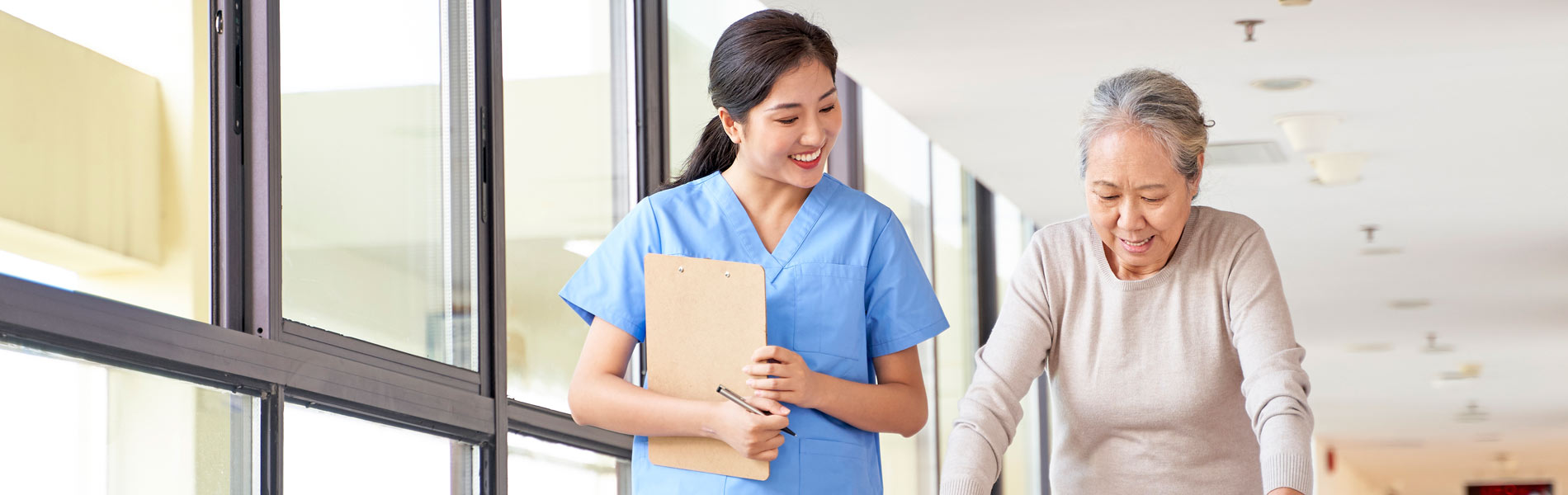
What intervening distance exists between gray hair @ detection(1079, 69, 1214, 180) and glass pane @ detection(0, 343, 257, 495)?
3.69 ft

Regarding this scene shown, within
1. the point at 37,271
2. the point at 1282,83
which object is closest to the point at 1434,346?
the point at 1282,83

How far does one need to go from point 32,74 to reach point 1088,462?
1236 millimetres

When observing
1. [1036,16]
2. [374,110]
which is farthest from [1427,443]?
[374,110]

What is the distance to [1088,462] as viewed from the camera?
1687mm

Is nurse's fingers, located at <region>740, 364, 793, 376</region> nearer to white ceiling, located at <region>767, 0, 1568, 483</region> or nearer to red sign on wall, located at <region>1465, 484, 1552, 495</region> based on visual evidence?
white ceiling, located at <region>767, 0, 1568, 483</region>

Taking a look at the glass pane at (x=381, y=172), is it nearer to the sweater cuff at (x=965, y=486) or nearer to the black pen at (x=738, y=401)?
the black pen at (x=738, y=401)

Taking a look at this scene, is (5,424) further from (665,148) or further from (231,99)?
(665,148)

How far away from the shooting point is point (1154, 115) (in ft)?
5.34

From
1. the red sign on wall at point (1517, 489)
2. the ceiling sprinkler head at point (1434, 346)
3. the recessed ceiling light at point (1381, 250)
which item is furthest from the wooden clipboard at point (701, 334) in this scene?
the red sign on wall at point (1517, 489)

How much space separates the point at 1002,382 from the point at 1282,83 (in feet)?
10.5

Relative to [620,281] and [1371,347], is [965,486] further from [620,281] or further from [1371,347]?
[1371,347]

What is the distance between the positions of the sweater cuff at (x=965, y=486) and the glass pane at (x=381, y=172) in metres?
1.08

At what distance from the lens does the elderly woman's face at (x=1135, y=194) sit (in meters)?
1.62

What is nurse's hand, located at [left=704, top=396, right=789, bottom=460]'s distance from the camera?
1.52 meters
